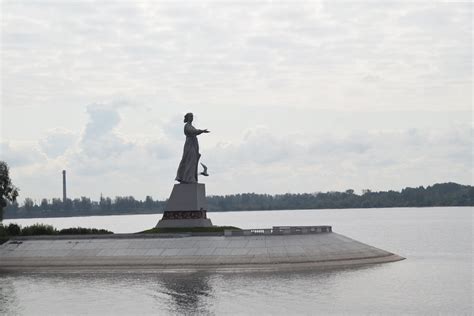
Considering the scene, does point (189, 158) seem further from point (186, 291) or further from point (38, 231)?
point (186, 291)

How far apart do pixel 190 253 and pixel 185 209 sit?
10.2 m

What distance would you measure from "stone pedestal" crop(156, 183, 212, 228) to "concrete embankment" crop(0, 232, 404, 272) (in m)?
5.03

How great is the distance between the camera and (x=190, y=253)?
79875 millimetres

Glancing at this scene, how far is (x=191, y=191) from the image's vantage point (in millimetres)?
89250

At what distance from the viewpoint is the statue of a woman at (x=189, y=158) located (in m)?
90.3

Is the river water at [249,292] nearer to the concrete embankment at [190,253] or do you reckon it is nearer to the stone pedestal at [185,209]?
the concrete embankment at [190,253]

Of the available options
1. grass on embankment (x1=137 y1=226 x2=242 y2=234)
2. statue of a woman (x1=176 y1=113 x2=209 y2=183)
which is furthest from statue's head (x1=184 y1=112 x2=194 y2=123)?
grass on embankment (x1=137 y1=226 x2=242 y2=234)

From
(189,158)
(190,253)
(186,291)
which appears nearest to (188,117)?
(189,158)

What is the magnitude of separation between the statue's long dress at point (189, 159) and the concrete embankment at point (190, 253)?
8479 millimetres

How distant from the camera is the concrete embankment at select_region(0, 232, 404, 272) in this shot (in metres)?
77.7

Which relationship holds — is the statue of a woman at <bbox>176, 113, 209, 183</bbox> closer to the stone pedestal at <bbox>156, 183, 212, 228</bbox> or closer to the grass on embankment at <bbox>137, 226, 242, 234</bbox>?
the stone pedestal at <bbox>156, 183, 212, 228</bbox>

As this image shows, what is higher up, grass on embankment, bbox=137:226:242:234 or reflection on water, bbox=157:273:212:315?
grass on embankment, bbox=137:226:242:234

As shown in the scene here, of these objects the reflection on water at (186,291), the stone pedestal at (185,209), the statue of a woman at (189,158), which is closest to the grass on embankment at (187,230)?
the stone pedestal at (185,209)

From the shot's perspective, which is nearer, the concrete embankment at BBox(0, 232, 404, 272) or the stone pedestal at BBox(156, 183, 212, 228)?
the concrete embankment at BBox(0, 232, 404, 272)
